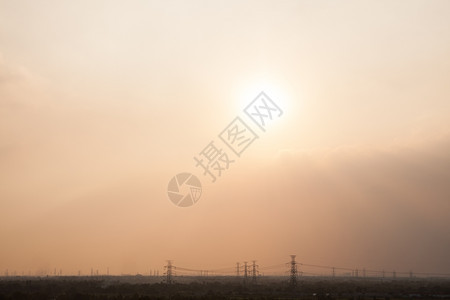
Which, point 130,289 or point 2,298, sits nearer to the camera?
point 2,298

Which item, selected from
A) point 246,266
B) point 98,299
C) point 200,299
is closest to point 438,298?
point 200,299

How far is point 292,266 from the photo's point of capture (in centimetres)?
12769

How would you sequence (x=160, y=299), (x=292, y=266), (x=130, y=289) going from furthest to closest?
(x=292, y=266) → (x=130, y=289) → (x=160, y=299)

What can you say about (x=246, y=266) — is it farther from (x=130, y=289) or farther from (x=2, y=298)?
(x=2, y=298)

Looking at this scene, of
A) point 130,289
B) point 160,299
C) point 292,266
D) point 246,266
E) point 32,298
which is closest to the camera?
point 160,299

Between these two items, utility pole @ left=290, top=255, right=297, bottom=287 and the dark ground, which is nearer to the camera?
the dark ground

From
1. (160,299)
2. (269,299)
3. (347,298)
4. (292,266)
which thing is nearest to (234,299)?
(269,299)

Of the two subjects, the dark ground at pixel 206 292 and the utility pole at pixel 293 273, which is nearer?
the dark ground at pixel 206 292

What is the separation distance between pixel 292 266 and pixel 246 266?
41452 mm

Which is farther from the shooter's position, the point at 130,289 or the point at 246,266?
the point at 246,266

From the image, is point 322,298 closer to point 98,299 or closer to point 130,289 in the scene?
point 98,299

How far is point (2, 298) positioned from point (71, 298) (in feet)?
38.3

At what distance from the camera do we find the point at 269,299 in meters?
80.4

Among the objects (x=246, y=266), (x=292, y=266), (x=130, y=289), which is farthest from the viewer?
(x=246, y=266)
